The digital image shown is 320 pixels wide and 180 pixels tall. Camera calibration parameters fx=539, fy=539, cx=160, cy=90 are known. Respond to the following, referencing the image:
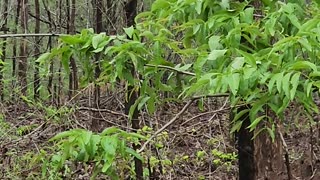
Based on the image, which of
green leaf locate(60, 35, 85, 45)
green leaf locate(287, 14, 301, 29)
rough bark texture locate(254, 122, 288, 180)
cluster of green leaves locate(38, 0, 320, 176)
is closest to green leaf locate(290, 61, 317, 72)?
cluster of green leaves locate(38, 0, 320, 176)

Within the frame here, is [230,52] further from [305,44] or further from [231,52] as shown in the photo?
[305,44]

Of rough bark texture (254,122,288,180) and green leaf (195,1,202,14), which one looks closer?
green leaf (195,1,202,14)

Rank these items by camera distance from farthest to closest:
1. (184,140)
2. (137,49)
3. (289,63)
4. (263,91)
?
1. (184,140)
2. (137,49)
3. (263,91)
4. (289,63)

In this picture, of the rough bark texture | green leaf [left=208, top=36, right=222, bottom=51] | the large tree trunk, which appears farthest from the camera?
the rough bark texture

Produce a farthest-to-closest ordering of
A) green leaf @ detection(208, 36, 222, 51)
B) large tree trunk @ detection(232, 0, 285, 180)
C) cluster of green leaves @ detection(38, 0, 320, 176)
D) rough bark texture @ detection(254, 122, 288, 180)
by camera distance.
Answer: rough bark texture @ detection(254, 122, 288, 180) < large tree trunk @ detection(232, 0, 285, 180) < green leaf @ detection(208, 36, 222, 51) < cluster of green leaves @ detection(38, 0, 320, 176)

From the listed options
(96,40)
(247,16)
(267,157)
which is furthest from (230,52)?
(267,157)

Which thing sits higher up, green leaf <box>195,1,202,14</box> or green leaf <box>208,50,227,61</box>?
green leaf <box>195,1,202,14</box>

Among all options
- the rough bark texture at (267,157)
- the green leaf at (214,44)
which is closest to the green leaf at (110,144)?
the green leaf at (214,44)

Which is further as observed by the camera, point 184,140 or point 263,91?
point 184,140

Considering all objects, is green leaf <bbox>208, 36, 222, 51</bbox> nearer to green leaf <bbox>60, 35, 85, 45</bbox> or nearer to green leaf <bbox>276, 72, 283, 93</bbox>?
green leaf <bbox>276, 72, 283, 93</bbox>

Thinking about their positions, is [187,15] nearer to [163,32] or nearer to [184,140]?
[163,32]

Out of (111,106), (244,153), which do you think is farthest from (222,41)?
(111,106)

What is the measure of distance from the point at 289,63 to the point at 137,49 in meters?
0.70

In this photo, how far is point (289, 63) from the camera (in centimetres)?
185
